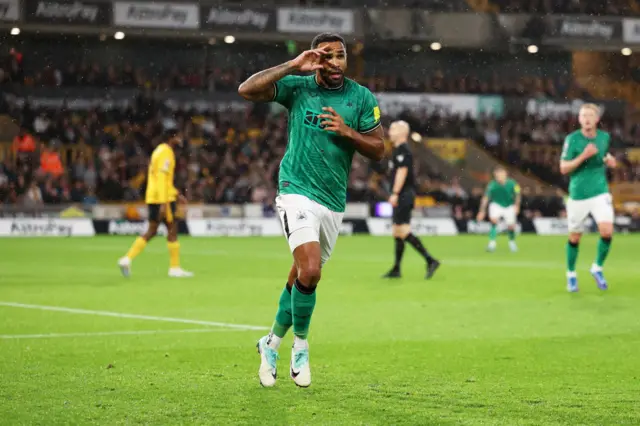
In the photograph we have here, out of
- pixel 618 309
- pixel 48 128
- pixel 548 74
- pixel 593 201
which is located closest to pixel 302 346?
pixel 618 309

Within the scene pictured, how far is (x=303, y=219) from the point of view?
761 centimetres

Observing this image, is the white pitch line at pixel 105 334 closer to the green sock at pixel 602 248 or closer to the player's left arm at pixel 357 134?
the player's left arm at pixel 357 134

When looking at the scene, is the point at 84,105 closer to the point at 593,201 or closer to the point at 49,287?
the point at 49,287

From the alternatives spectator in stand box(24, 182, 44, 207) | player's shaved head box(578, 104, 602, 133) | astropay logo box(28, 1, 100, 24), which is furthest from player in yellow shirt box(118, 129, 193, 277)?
astropay logo box(28, 1, 100, 24)

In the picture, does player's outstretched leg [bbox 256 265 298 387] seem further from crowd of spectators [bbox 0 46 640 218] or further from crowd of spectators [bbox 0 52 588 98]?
crowd of spectators [bbox 0 52 588 98]

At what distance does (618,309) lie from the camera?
42.4 feet

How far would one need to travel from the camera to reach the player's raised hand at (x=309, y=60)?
7309 mm

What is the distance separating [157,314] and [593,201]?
6298 mm

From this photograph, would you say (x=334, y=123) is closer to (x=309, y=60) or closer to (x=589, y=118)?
(x=309, y=60)

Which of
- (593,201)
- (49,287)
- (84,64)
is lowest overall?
(49,287)

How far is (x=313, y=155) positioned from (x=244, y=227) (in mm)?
27702

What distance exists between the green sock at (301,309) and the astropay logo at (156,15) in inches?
1368

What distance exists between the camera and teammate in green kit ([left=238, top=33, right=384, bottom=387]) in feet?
24.8

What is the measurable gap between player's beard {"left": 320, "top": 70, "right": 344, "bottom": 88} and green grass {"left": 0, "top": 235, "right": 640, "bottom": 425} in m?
2.15
